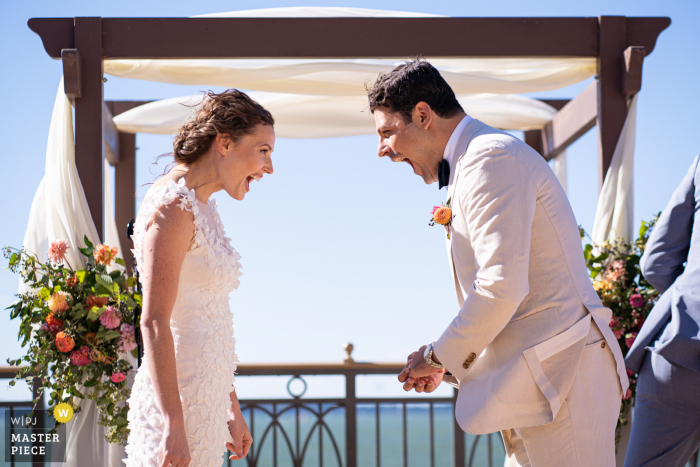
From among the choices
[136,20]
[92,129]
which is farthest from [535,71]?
[92,129]

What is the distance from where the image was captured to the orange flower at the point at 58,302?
11.1 feet

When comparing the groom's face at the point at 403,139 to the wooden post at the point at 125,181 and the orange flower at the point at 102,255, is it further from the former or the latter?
the wooden post at the point at 125,181

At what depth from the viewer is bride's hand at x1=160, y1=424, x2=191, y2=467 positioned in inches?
64.7

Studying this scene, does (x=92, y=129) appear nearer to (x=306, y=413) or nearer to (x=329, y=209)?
(x=306, y=413)

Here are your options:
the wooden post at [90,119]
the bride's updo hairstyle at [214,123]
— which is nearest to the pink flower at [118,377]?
the wooden post at [90,119]

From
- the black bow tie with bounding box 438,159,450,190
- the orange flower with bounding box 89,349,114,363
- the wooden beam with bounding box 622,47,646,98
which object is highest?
the wooden beam with bounding box 622,47,646,98

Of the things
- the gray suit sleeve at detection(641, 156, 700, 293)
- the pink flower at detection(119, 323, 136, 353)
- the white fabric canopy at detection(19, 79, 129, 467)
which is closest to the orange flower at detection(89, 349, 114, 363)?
the pink flower at detection(119, 323, 136, 353)

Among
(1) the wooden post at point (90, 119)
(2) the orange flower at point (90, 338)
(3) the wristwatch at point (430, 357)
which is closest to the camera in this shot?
(3) the wristwatch at point (430, 357)

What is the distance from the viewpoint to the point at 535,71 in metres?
4.70

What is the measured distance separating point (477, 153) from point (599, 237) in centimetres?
274

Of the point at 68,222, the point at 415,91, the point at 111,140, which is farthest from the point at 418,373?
the point at 111,140

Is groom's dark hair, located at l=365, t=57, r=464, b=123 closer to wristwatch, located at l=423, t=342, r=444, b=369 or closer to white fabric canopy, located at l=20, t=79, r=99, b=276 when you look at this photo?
wristwatch, located at l=423, t=342, r=444, b=369

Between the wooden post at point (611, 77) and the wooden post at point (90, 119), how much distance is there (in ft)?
10.7

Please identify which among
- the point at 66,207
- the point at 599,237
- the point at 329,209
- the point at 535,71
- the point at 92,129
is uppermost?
the point at 329,209
